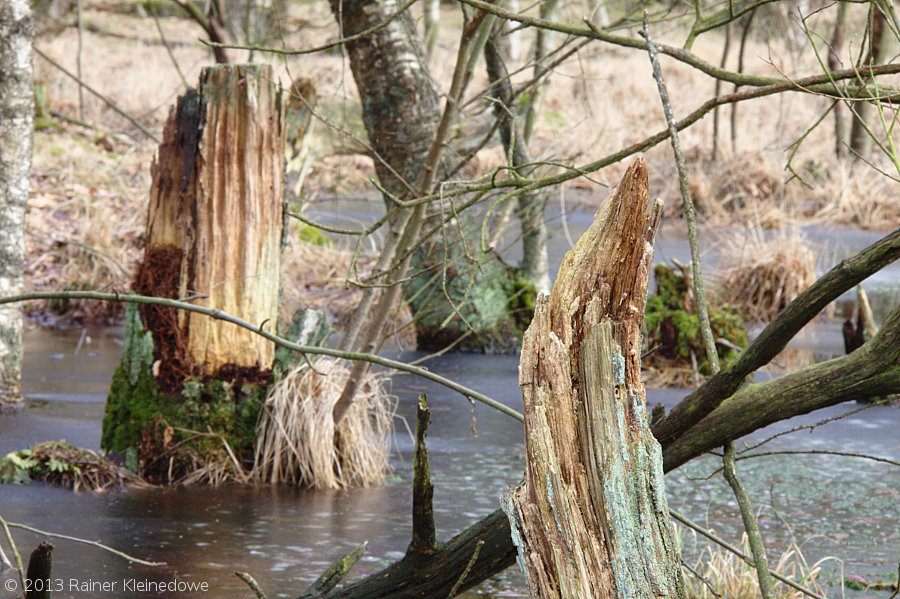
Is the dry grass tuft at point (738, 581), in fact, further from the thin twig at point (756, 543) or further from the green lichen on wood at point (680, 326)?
the green lichen on wood at point (680, 326)

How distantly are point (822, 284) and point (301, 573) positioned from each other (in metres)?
2.69

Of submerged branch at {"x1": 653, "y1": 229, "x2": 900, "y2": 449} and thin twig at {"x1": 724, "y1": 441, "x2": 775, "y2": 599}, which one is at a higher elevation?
submerged branch at {"x1": 653, "y1": 229, "x2": 900, "y2": 449}

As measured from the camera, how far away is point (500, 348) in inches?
387

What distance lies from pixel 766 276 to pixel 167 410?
25.5 ft

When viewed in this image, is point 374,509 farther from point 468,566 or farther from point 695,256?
point 695,256

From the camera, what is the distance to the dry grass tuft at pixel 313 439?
220 inches

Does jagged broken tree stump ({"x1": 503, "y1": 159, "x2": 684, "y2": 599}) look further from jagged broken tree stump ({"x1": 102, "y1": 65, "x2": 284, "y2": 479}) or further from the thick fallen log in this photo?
jagged broken tree stump ({"x1": 102, "y1": 65, "x2": 284, "y2": 479})

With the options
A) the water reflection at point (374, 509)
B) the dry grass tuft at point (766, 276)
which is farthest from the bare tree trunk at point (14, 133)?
the dry grass tuft at point (766, 276)

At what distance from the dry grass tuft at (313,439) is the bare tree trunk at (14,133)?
2297 millimetres

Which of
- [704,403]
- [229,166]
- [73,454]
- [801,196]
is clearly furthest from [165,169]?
[801,196]

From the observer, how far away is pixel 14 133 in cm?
661

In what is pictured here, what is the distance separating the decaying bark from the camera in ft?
18.4

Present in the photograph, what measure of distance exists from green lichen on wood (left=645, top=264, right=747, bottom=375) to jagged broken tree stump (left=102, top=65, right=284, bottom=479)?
397 cm

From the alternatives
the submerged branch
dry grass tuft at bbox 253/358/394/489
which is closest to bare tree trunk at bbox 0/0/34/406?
dry grass tuft at bbox 253/358/394/489
